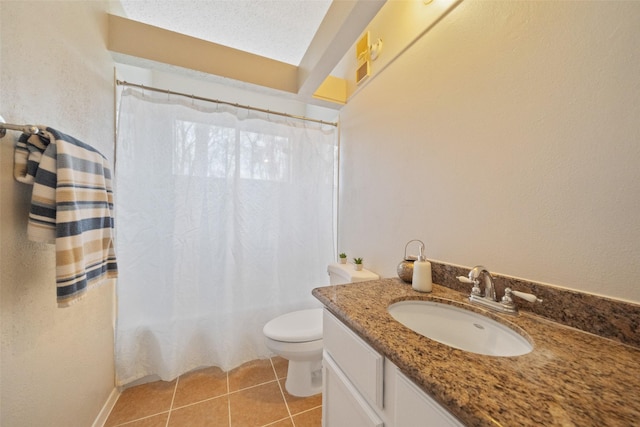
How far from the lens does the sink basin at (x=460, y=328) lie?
62 cm

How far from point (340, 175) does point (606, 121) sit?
1434mm

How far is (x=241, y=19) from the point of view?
4.46 ft

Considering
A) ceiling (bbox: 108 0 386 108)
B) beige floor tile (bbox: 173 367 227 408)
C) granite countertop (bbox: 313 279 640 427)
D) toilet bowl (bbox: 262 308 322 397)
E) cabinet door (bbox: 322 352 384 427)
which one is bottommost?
beige floor tile (bbox: 173 367 227 408)

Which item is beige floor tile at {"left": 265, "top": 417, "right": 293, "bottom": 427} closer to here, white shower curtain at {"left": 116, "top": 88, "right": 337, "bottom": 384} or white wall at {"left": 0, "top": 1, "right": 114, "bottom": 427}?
white shower curtain at {"left": 116, "top": 88, "right": 337, "bottom": 384}

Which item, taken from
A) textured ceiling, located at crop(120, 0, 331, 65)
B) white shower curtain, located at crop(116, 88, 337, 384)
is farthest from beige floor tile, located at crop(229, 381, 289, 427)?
textured ceiling, located at crop(120, 0, 331, 65)

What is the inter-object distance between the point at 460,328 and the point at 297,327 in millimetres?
966

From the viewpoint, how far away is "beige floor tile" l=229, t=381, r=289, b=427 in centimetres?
121

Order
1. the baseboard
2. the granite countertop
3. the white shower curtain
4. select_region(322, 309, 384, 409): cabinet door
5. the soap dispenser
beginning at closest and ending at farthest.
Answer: the granite countertop
select_region(322, 309, 384, 409): cabinet door
the soap dispenser
the baseboard
the white shower curtain

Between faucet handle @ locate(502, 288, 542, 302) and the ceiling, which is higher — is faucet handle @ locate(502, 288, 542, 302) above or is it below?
below

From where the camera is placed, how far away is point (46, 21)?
0.79 m

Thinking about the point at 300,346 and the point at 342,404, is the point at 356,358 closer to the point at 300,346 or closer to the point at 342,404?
the point at 342,404

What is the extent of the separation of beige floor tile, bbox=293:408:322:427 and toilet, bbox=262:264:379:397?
120 mm

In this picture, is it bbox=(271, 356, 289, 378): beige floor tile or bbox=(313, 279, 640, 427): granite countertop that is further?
bbox=(271, 356, 289, 378): beige floor tile

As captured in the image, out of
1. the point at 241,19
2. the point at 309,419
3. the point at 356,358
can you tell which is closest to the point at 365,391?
the point at 356,358
